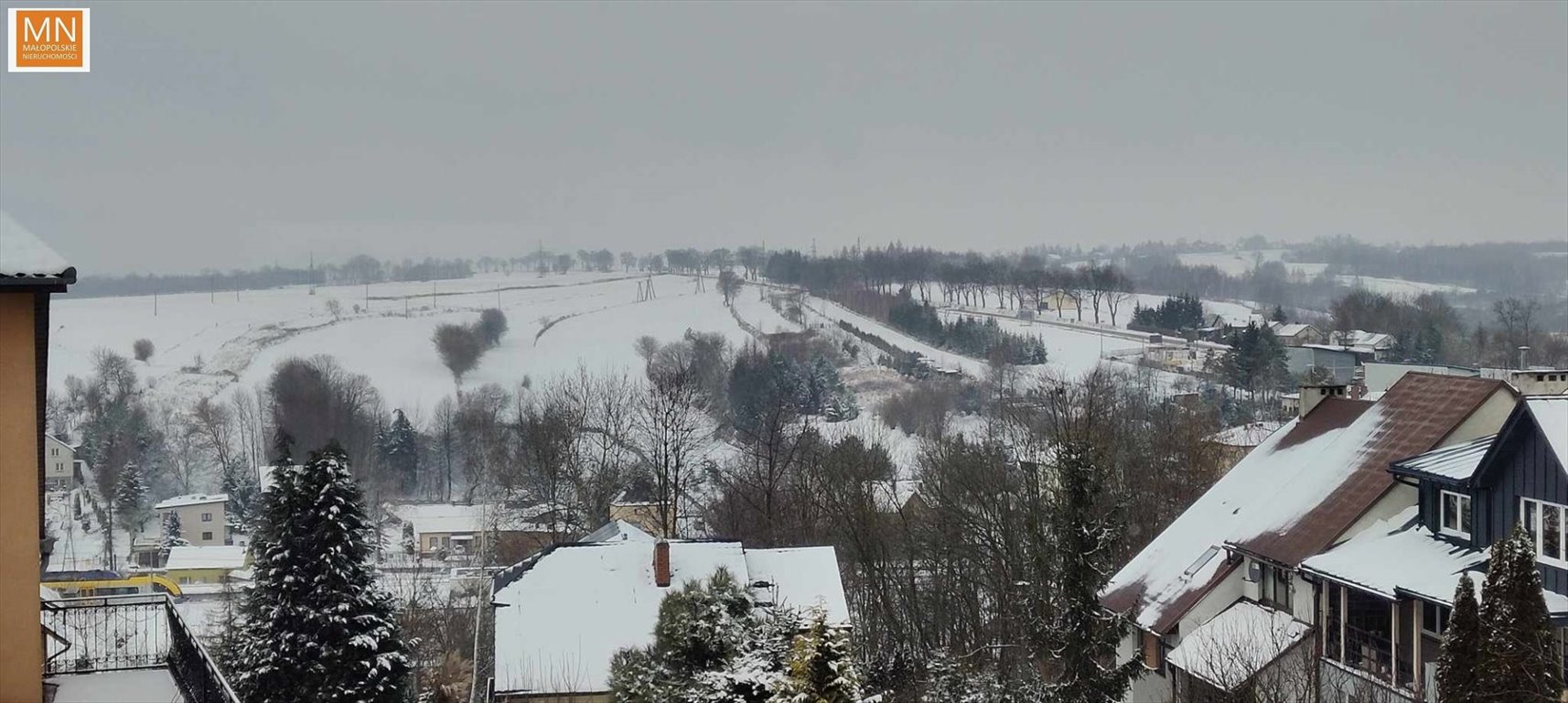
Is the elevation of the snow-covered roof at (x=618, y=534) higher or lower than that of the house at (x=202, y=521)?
higher

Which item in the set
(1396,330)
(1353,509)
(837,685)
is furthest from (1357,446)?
(1396,330)

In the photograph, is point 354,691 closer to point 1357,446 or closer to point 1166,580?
point 1166,580

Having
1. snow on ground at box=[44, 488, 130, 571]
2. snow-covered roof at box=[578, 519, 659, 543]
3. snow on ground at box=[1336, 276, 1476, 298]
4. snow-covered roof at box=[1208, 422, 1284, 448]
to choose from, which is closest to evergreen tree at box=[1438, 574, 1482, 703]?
snow-covered roof at box=[578, 519, 659, 543]

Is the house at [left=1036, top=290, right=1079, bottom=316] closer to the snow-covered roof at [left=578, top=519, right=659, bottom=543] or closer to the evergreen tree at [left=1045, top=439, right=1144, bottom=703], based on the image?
the snow-covered roof at [left=578, top=519, right=659, bottom=543]

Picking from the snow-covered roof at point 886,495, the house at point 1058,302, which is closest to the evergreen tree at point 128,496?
the snow-covered roof at point 886,495

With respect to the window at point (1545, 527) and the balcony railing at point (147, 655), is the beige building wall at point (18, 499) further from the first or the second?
the window at point (1545, 527)
